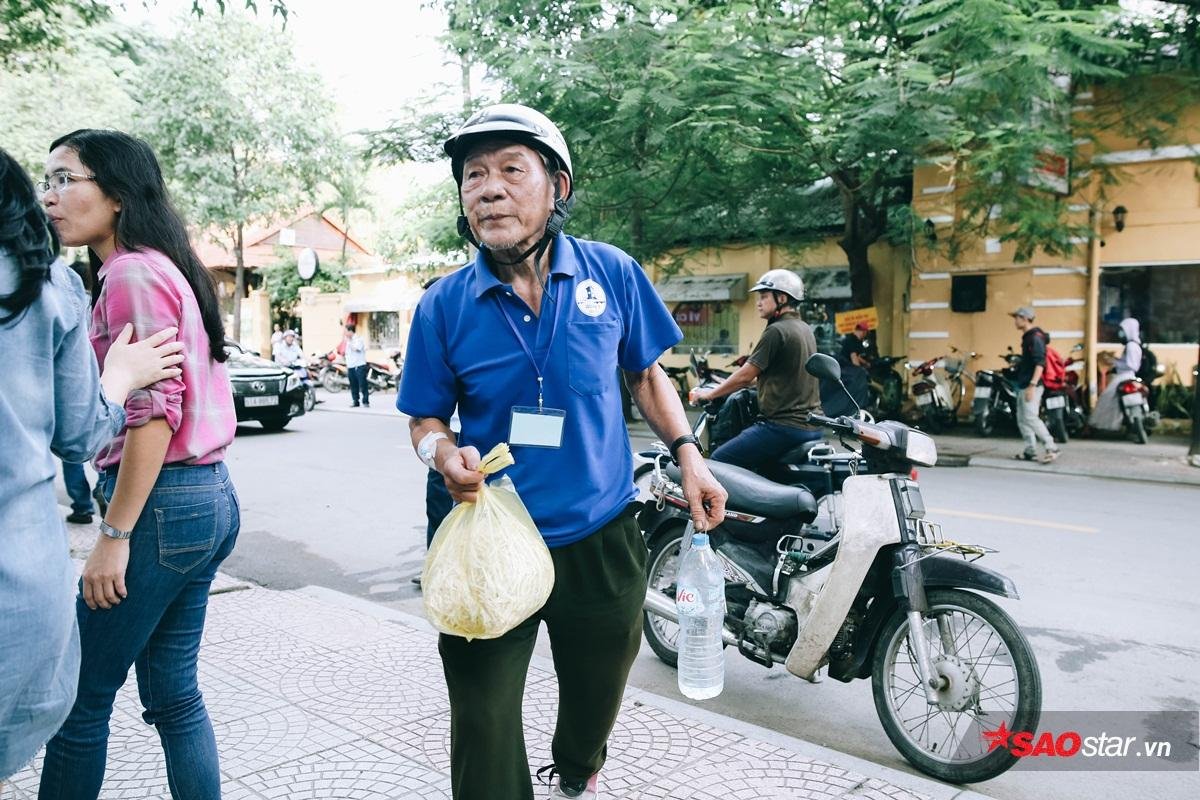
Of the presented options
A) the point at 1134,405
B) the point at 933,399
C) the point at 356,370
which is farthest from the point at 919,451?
the point at 356,370

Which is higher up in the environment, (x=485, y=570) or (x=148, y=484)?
(x=148, y=484)

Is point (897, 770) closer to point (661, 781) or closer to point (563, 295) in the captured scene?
point (661, 781)

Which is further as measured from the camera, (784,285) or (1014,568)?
(1014,568)

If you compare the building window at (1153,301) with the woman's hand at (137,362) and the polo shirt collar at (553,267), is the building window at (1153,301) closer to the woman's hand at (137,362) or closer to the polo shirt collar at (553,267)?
the polo shirt collar at (553,267)

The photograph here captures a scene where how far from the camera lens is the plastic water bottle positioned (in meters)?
2.70

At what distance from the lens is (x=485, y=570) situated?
6.64ft

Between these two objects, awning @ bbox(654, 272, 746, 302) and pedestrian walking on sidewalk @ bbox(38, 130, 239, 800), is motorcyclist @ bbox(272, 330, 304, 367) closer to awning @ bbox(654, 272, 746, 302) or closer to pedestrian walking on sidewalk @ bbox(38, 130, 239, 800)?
awning @ bbox(654, 272, 746, 302)

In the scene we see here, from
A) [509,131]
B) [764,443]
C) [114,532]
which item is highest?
[509,131]

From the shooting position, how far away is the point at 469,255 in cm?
1720

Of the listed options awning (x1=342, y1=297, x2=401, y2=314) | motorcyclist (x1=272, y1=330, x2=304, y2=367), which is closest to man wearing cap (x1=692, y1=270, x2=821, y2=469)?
motorcyclist (x1=272, y1=330, x2=304, y2=367)

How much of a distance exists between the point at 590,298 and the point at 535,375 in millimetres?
263

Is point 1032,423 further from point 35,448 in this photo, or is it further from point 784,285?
point 35,448

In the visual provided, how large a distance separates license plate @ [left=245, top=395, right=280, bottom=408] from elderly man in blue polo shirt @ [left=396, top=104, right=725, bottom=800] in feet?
41.4

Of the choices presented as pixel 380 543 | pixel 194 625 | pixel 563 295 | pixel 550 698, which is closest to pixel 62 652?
pixel 194 625
